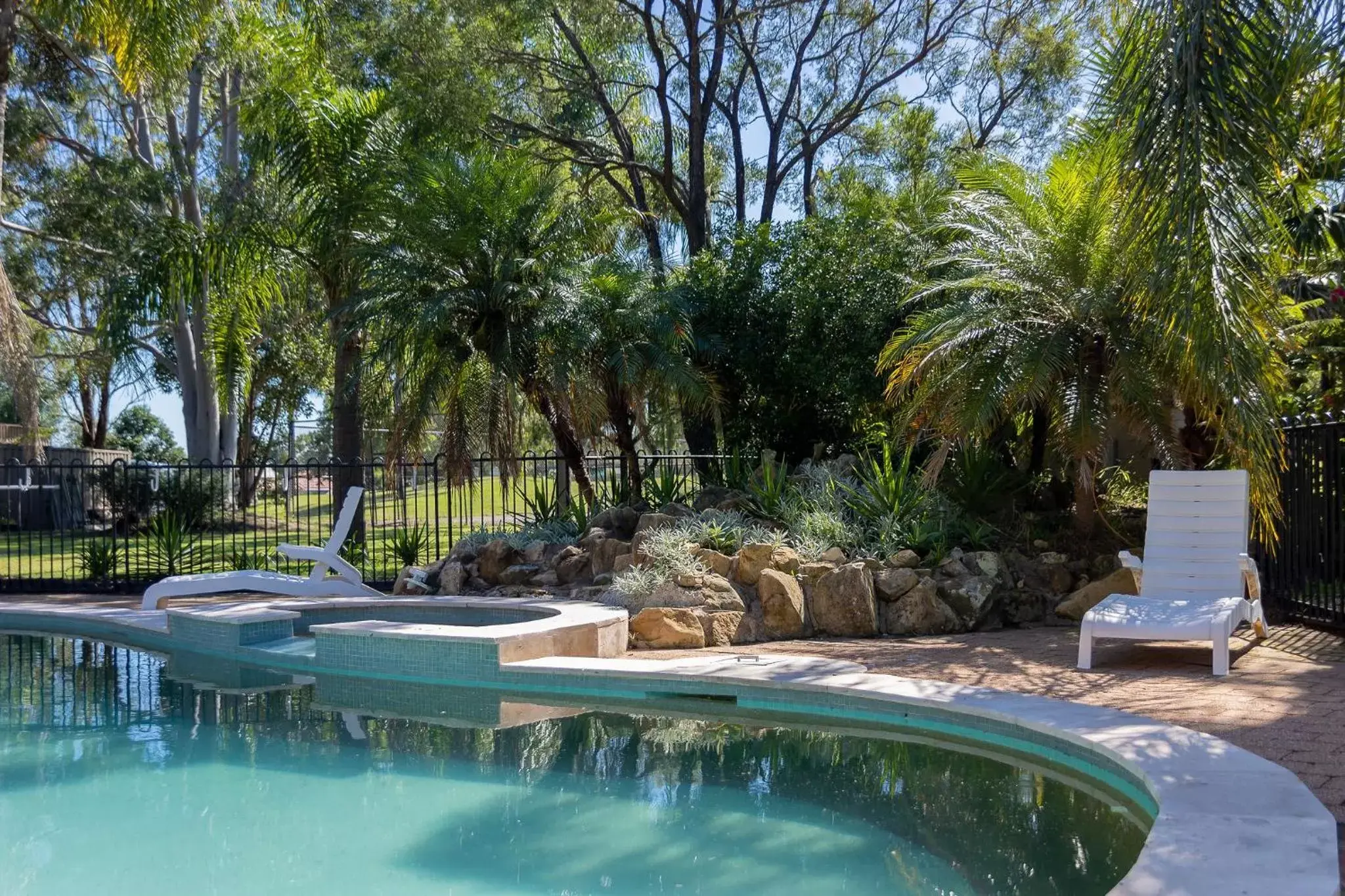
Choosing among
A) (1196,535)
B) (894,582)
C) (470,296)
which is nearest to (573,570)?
(894,582)

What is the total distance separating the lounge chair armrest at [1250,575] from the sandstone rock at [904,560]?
2593 millimetres

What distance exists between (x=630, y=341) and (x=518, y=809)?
321 inches

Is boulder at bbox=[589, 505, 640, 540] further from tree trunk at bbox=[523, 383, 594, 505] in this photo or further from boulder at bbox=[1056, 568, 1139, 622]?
boulder at bbox=[1056, 568, 1139, 622]

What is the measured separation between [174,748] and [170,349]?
26842 millimetres

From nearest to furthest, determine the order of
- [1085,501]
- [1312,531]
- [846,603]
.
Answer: [1312,531] < [846,603] < [1085,501]

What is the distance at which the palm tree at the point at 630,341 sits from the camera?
1234 centimetres

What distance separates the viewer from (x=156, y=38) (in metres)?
12.2

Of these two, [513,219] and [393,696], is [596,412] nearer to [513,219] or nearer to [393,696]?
[513,219]

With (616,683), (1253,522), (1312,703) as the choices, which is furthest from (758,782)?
(1253,522)

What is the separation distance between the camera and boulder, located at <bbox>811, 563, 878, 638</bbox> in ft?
30.1

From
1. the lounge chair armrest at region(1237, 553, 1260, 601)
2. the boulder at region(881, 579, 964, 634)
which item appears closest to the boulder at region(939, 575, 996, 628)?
the boulder at region(881, 579, 964, 634)

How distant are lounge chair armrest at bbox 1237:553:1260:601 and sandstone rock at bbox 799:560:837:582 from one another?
3.10 m

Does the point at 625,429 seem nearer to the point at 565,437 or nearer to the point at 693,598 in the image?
the point at 565,437

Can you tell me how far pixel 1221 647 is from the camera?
678 cm
